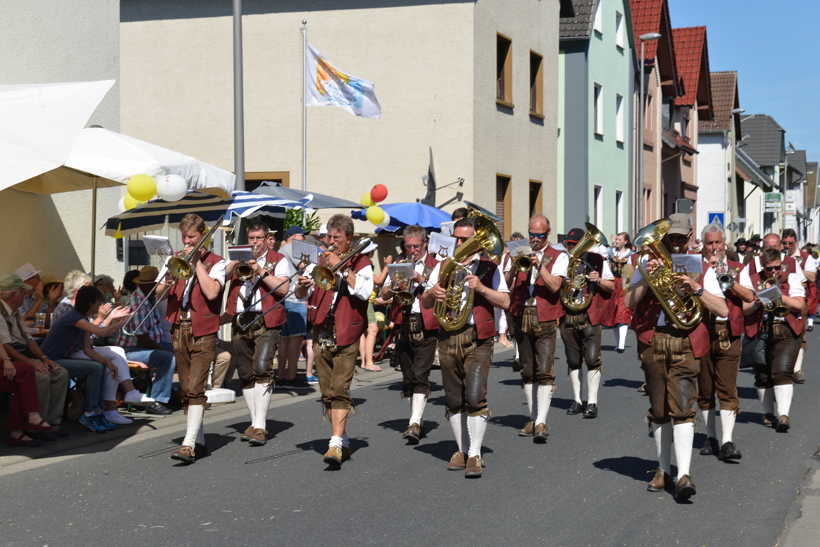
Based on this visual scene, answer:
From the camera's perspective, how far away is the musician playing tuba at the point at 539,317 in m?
8.71

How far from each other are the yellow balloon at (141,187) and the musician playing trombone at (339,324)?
245cm

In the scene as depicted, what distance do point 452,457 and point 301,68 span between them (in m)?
15.1

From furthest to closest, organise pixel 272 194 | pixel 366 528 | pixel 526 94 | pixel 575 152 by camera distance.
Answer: pixel 575 152 < pixel 526 94 < pixel 272 194 < pixel 366 528

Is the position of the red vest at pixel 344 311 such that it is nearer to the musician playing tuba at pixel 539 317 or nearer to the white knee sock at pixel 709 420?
the musician playing tuba at pixel 539 317

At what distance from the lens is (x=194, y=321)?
7668 millimetres

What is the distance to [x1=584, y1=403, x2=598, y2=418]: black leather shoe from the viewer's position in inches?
392

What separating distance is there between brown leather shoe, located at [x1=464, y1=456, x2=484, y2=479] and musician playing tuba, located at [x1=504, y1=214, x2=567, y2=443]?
4.85 ft

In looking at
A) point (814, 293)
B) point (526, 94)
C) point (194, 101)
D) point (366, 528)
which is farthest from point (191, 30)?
point (366, 528)

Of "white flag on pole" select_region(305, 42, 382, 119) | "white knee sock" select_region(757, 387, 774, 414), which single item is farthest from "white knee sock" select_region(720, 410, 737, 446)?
"white flag on pole" select_region(305, 42, 382, 119)

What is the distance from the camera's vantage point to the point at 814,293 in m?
11.7

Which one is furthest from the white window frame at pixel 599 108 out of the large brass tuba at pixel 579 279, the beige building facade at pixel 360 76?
the large brass tuba at pixel 579 279

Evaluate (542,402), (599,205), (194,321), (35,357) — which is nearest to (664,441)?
(542,402)

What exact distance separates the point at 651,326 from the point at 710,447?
6.73 ft

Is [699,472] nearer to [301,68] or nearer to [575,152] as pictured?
[301,68]
